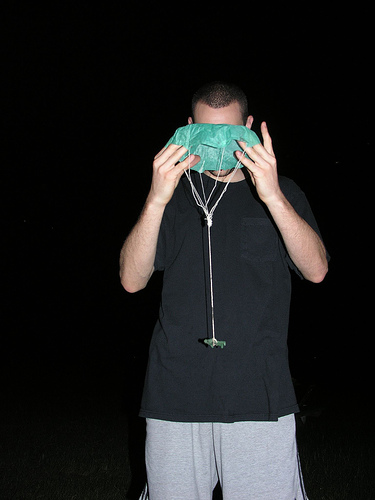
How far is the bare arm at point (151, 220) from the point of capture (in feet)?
4.72

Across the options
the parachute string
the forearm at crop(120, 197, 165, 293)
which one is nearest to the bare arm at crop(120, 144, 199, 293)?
Result: the forearm at crop(120, 197, 165, 293)

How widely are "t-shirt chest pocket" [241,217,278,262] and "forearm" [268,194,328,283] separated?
8 centimetres

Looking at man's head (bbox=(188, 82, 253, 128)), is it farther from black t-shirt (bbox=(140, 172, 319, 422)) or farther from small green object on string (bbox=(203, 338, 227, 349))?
small green object on string (bbox=(203, 338, 227, 349))

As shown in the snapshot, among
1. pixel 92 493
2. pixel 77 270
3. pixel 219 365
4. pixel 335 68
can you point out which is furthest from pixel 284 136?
pixel 219 365

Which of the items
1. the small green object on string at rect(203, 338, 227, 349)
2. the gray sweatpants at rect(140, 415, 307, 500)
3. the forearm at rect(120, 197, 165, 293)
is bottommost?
the gray sweatpants at rect(140, 415, 307, 500)

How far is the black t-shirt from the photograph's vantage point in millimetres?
1433

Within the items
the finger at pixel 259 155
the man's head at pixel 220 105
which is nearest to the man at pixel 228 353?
the finger at pixel 259 155

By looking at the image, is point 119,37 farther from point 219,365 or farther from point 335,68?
point 219,365

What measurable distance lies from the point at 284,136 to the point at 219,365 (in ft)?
16.0

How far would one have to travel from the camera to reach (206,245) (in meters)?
1.54

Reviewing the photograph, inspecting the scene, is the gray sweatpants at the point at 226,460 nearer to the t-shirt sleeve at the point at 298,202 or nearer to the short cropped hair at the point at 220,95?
the t-shirt sleeve at the point at 298,202

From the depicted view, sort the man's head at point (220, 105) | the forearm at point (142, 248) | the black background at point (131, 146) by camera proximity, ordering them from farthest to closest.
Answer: the black background at point (131, 146) → the man's head at point (220, 105) → the forearm at point (142, 248)

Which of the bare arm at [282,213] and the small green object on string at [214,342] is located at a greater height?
the bare arm at [282,213]

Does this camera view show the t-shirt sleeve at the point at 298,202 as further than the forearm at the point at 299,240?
Yes
